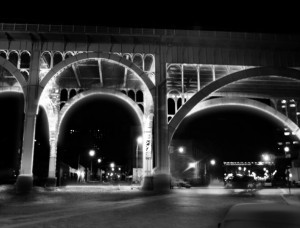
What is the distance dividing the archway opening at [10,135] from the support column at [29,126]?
17.1 meters

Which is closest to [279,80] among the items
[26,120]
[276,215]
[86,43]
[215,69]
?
[215,69]

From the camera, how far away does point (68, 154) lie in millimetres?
77062

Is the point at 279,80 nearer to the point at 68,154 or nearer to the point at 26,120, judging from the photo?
the point at 26,120

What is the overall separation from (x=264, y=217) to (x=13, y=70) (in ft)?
98.7

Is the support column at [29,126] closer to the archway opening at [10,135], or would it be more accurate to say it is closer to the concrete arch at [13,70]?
the concrete arch at [13,70]

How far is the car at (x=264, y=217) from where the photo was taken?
5.12 metres

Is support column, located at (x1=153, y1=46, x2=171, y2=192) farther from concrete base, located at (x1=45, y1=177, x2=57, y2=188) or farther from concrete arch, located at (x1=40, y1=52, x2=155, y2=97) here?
concrete base, located at (x1=45, y1=177, x2=57, y2=188)

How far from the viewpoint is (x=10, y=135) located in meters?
Answer: 52.8

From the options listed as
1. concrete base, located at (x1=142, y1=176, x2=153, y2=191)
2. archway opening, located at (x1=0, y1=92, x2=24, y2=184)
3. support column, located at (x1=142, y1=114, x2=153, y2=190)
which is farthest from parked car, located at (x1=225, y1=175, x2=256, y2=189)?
archway opening, located at (x1=0, y1=92, x2=24, y2=184)

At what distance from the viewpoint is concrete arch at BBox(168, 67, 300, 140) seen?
32.9 m

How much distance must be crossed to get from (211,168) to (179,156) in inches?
456

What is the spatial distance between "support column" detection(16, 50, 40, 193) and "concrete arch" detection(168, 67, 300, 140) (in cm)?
1263

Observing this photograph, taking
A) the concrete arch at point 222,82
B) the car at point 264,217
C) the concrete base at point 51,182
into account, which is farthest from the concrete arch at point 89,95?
the car at point 264,217

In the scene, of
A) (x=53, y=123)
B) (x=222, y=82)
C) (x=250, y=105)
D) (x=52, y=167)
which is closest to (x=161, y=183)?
(x=222, y=82)
